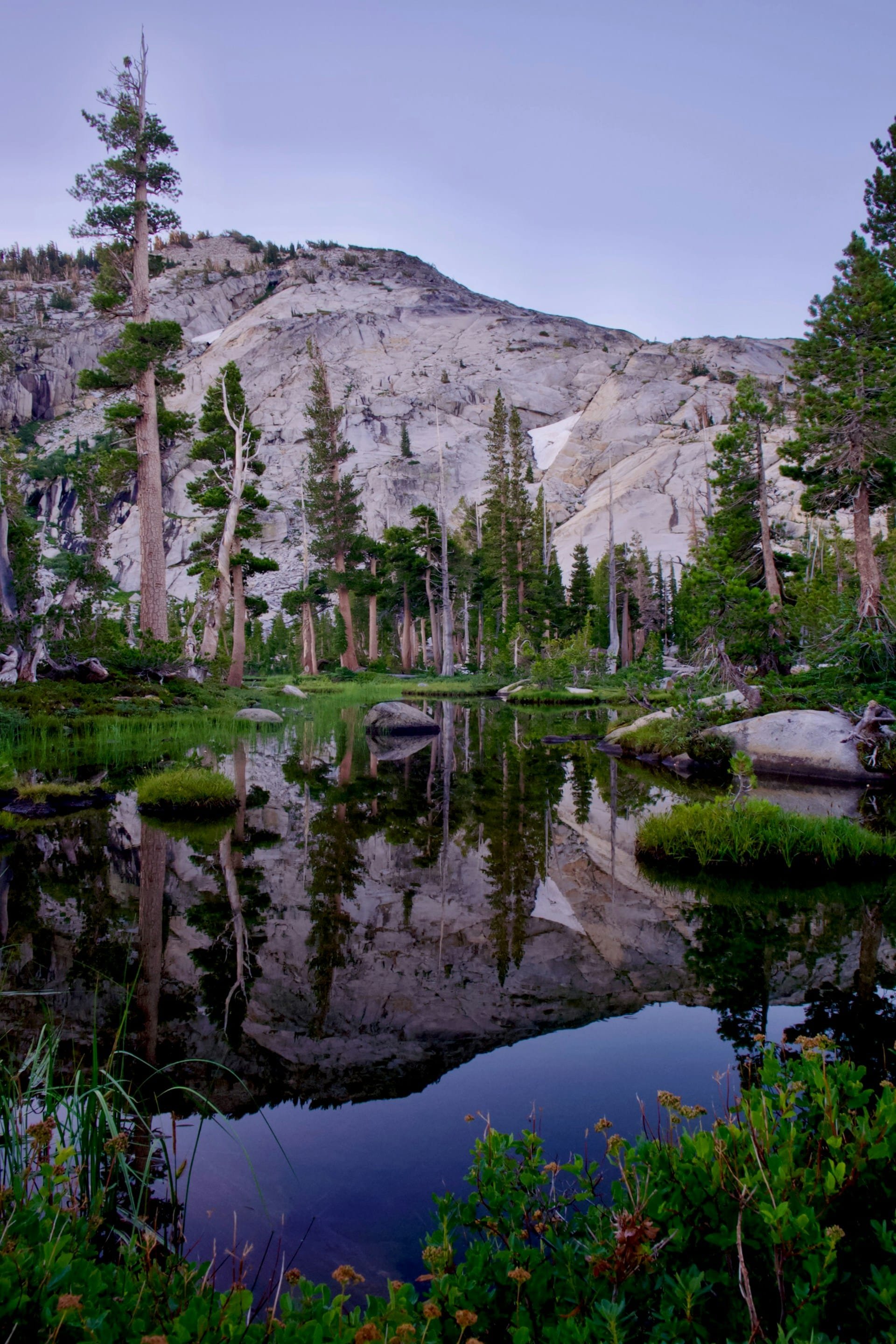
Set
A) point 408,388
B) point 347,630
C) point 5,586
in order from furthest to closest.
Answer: point 408,388
point 347,630
point 5,586

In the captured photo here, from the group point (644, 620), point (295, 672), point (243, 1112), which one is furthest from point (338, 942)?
point (644, 620)

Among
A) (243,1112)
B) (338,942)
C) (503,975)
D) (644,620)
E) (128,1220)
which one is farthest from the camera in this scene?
(644,620)

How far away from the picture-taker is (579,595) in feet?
189

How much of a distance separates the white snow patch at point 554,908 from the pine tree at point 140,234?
1584 centimetres

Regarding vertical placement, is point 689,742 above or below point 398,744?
above

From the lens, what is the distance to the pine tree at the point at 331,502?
4491cm

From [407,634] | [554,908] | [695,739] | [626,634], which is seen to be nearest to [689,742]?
[695,739]

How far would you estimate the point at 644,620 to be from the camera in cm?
6253

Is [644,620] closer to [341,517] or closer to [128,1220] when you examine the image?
[341,517]

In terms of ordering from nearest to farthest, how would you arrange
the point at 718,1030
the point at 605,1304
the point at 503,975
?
the point at 605,1304, the point at 718,1030, the point at 503,975

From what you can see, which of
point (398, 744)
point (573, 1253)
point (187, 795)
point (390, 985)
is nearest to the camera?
point (573, 1253)

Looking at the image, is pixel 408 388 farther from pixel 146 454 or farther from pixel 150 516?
pixel 150 516

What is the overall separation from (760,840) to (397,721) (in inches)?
544

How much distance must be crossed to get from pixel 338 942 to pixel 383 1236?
8.90 ft
